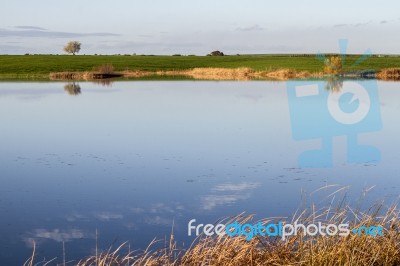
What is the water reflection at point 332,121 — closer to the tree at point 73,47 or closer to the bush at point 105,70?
the bush at point 105,70

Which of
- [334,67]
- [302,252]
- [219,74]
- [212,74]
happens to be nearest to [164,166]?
[302,252]

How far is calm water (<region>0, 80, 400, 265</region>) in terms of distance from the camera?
9062mm

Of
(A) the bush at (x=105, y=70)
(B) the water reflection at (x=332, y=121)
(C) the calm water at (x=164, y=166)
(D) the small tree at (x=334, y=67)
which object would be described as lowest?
(B) the water reflection at (x=332, y=121)

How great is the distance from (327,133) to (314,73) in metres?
38.3

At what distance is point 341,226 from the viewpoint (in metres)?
7.09

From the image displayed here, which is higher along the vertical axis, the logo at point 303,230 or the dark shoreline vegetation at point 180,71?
the dark shoreline vegetation at point 180,71

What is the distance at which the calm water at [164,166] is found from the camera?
906 cm

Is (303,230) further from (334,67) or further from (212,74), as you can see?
(212,74)

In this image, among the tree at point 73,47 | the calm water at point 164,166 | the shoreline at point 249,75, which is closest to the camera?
the calm water at point 164,166

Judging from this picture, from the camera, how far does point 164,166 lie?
43.8 feet

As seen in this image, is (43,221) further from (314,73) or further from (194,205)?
(314,73)

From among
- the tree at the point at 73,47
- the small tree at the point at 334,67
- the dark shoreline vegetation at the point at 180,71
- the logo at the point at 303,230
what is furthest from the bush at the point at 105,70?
the tree at the point at 73,47

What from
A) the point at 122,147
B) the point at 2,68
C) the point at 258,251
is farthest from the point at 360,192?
the point at 2,68

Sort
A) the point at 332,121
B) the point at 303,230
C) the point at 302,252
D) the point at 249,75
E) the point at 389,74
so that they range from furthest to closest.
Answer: the point at 249,75, the point at 389,74, the point at 332,121, the point at 303,230, the point at 302,252
